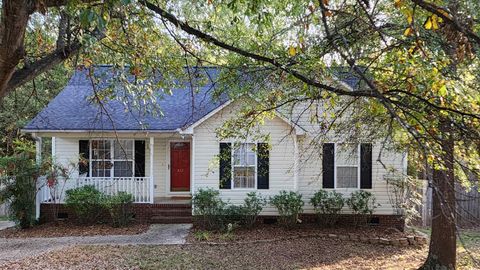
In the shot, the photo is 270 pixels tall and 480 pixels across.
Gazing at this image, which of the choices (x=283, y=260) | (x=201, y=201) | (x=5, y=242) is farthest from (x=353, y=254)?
(x=5, y=242)

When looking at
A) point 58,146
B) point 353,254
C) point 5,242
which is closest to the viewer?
point 353,254

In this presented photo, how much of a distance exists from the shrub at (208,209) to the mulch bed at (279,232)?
0.33m

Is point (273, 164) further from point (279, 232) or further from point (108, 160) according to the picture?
point (108, 160)

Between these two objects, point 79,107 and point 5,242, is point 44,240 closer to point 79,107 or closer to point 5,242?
point 5,242

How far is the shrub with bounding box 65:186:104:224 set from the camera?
12.6 metres

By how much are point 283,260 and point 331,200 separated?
3.86 metres

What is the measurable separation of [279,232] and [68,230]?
6.33 meters

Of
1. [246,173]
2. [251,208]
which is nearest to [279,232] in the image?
[251,208]

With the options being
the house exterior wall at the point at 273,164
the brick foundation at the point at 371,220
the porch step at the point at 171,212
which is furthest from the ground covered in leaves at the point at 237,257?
the porch step at the point at 171,212

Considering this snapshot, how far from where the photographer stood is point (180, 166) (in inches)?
597

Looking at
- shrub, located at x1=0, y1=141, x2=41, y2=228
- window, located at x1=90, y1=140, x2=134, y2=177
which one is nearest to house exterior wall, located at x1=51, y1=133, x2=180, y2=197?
window, located at x1=90, y1=140, x2=134, y2=177

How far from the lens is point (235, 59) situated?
255 inches

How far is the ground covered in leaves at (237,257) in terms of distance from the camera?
8516 millimetres

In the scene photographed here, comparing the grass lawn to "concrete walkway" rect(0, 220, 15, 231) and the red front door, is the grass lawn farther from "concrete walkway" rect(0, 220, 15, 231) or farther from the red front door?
"concrete walkway" rect(0, 220, 15, 231)
